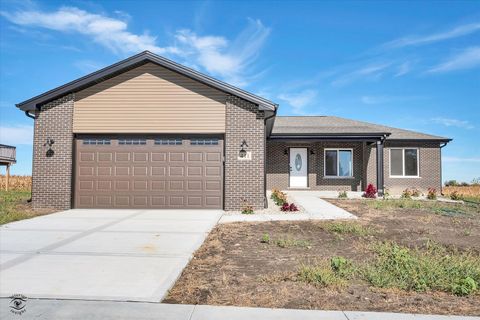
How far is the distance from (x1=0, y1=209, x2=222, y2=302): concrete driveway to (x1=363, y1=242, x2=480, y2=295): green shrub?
307 centimetres

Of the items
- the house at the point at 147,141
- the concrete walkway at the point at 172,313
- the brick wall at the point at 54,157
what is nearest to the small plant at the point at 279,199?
the house at the point at 147,141

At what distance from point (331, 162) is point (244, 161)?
9888 millimetres

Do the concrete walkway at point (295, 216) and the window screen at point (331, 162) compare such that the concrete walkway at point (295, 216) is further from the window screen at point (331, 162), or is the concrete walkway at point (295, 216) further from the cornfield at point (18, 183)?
the cornfield at point (18, 183)

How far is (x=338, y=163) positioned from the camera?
20844 mm

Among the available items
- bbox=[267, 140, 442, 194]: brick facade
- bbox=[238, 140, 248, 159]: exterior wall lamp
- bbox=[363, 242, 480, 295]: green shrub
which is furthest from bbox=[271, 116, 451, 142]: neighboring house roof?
bbox=[363, 242, 480, 295]: green shrub

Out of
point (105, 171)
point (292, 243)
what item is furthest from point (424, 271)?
point (105, 171)

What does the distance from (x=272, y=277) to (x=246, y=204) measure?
7457 mm

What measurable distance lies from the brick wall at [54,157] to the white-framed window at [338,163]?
549 inches

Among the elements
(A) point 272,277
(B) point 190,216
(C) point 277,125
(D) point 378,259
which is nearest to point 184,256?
(A) point 272,277

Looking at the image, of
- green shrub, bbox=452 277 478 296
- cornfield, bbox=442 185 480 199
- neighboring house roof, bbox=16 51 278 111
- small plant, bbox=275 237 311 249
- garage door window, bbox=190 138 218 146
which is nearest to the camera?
green shrub, bbox=452 277 478 296

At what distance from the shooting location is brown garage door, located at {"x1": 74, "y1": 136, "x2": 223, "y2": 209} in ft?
41.6

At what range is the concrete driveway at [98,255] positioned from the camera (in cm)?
454

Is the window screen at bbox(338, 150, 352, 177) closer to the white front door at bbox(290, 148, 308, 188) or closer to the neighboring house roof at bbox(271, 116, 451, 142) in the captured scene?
the neighboring house roof at bbox(271, 116, 451, 142)

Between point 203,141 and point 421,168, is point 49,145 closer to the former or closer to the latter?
point 203,141
